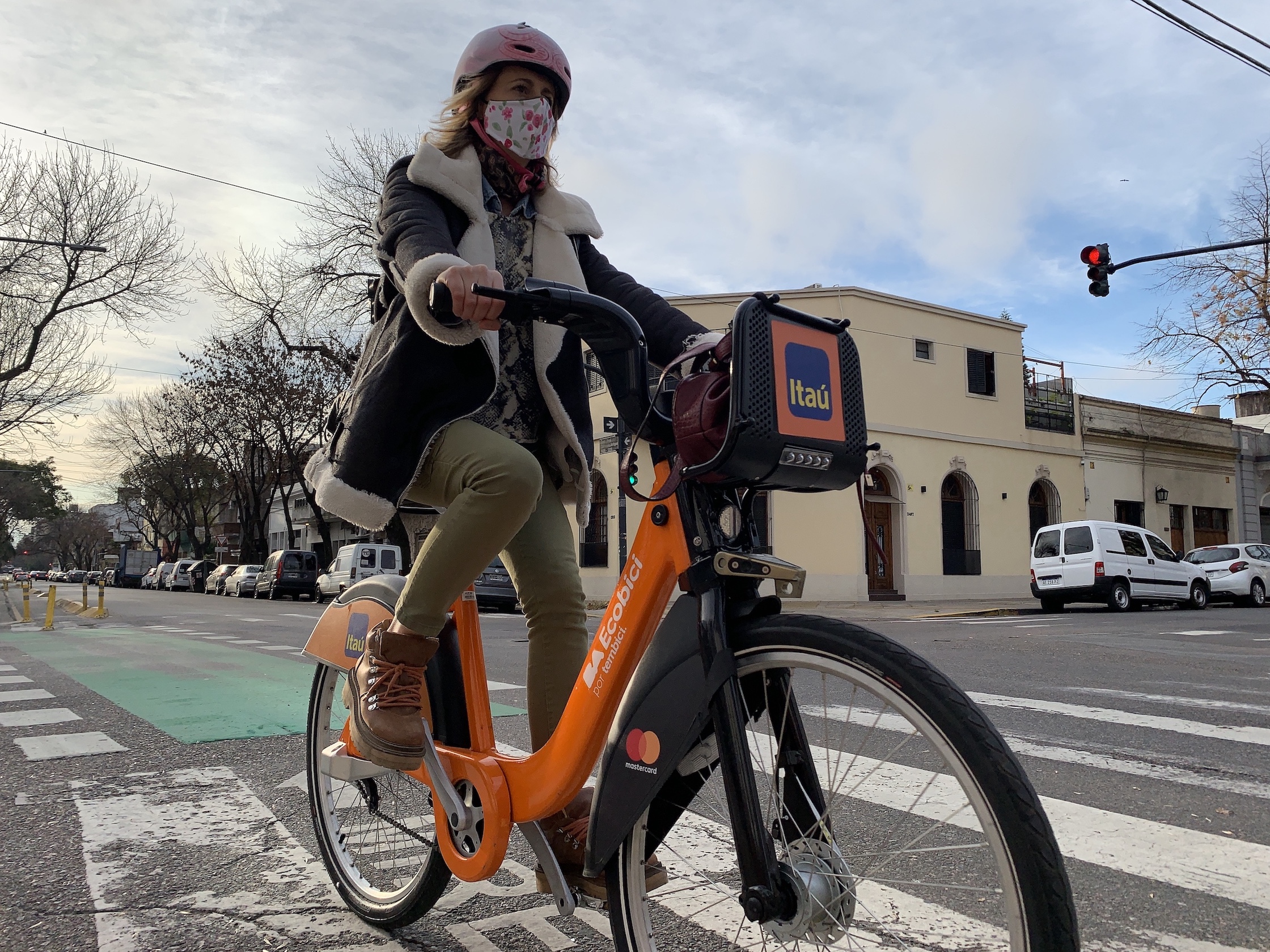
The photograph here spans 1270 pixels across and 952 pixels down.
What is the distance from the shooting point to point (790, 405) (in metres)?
1.54

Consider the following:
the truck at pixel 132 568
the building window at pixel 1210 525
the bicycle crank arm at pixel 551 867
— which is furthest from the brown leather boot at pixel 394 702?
the truck at pixel 132 568

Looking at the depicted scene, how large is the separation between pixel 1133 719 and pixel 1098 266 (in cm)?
1199

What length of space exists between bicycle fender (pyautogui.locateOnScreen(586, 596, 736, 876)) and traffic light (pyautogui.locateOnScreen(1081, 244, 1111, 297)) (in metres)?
15.9

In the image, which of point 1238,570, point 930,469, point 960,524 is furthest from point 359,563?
point 1238,570

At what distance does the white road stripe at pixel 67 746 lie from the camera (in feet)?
15.2

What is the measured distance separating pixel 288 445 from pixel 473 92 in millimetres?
36020

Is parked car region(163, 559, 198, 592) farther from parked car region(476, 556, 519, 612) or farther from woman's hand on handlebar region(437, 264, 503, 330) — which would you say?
woman's hand on handlebar region(437, 264, 503, 330)

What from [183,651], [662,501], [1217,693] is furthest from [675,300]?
[662,501]

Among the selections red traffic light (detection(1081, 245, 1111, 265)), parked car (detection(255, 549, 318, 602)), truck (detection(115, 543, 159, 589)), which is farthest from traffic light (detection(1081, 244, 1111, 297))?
truck (detection(115, 543, 159, 589))

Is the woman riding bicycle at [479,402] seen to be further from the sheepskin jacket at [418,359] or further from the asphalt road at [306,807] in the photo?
the asphalt road at [306,807]

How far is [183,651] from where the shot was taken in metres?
Result: 10.2

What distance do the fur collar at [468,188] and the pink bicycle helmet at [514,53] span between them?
19cm

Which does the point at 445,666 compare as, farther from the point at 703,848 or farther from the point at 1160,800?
the point at 1160,800

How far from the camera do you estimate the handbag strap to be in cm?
164
